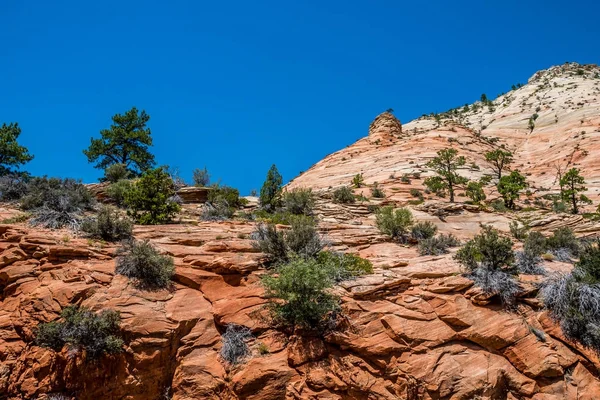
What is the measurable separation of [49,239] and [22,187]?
27.9 ft

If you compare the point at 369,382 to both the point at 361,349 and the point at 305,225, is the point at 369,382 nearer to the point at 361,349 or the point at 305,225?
the point at 361,349

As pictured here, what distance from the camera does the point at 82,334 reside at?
25.9 feet

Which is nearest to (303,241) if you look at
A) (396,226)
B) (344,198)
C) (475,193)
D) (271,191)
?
(396,226)

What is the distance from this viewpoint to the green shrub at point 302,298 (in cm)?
873

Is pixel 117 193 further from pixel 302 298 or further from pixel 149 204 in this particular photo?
pixel 302 298

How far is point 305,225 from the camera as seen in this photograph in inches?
489

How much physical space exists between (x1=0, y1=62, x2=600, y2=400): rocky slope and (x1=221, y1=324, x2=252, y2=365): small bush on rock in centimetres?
17

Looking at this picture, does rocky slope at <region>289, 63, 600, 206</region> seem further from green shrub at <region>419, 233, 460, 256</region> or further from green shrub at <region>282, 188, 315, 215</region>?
green shrub at <region>419, 233, 460, 256</region>

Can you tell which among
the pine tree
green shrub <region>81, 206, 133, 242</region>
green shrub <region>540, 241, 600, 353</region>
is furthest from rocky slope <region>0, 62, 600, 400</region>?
the pine tree

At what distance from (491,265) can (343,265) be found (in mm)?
3915

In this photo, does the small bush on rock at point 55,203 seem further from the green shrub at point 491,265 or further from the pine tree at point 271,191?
the green shrub at point 491,265

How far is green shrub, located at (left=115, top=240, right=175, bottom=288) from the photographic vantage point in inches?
379

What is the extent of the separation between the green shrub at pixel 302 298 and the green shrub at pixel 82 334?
3.42 m

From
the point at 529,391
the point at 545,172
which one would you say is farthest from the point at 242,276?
the point at 545,172
